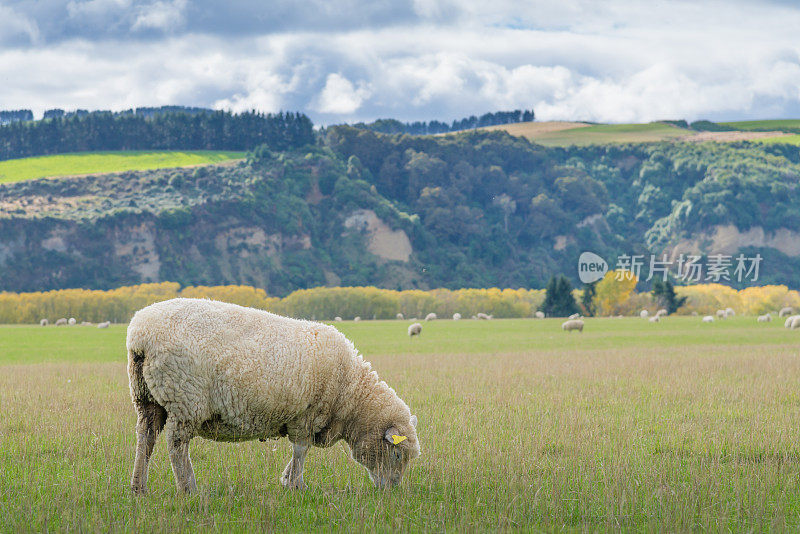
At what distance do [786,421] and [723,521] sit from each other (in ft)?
22.9

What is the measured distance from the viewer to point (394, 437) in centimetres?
919

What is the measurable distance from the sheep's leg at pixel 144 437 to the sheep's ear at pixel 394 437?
2.58 meters

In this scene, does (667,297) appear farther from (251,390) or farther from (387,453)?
(251,390)

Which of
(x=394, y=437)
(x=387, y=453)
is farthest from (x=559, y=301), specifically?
(x=394, y=437)

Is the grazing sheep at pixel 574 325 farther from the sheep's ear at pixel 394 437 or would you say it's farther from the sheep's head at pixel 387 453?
the sheep's ear at pixel 394 437

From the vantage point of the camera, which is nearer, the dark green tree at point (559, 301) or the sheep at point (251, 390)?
the sheep at point (251, 390)

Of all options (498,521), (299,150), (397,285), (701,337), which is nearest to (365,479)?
(498,521)

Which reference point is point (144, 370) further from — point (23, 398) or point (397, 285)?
point (397, 285)

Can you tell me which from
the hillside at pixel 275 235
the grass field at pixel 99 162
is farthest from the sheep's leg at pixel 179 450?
the grass field at pixel 99 162

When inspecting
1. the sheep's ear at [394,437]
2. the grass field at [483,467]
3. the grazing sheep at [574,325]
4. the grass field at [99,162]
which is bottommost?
the grazing sheep at [574,325]

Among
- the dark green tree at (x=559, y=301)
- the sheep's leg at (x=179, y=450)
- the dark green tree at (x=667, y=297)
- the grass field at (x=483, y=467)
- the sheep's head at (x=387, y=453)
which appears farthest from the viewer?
the dark green tree at (x=667, y=297)

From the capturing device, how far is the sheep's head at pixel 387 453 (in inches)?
372

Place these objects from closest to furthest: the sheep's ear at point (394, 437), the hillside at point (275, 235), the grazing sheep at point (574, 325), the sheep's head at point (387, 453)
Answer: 1. the sheep's ear at point (394, 437)
2. the sheep's head at point (387, 453)
3. the grazing sheep at point (574, 325)
4. the hillside at point (275, 235)

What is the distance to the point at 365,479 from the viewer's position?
32.2 feet
